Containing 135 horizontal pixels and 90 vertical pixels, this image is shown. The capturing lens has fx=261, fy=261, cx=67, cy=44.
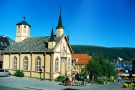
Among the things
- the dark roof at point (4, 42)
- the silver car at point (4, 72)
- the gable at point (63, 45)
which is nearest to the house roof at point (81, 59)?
the dark roof at point (4, 42)

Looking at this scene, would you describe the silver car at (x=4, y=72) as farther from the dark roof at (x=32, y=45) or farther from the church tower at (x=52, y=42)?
the church tower at (x=52, y=42)

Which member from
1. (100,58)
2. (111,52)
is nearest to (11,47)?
(100,58)

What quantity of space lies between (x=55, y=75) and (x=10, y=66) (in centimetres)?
959

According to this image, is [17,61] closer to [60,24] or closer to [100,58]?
[60,24]

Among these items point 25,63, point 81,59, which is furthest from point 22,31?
point 81,59

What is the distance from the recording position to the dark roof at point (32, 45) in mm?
39778

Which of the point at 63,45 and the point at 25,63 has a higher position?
the point at 63,45

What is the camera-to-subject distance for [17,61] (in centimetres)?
4256

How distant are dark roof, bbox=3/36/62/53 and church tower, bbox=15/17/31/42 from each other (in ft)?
4.45

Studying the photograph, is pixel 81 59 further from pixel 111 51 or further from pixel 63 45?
pixel 111 51

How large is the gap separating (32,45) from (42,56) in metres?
3.83

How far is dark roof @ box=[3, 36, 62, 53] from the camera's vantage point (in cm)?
3978

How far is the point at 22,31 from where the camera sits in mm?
46844

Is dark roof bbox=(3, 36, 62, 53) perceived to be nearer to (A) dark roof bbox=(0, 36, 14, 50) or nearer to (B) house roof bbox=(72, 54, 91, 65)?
(A) dark roof bbox=(0, 36, 14, 50)
